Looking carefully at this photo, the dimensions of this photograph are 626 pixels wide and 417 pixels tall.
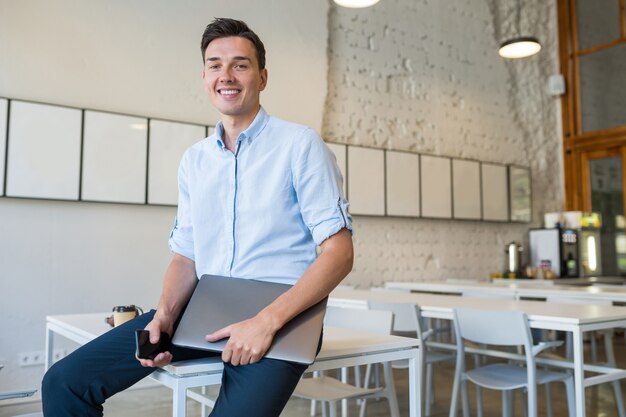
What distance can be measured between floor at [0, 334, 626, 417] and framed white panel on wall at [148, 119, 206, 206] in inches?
55.1

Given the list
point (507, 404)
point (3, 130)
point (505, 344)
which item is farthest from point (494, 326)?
point (3, 130)

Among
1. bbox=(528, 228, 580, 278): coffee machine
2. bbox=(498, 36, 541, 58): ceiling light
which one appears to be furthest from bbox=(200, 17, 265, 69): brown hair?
bbox=(528, 228, 580, 278): coffee machine

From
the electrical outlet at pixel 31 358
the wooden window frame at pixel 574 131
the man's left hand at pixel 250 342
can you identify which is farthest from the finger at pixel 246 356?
the wooden window frame at pixel 574 131

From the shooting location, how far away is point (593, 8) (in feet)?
24.2

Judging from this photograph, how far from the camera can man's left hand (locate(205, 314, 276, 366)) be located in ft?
3.81

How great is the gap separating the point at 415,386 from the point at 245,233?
67 centimetres

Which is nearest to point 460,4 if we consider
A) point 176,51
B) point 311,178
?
point 176,51

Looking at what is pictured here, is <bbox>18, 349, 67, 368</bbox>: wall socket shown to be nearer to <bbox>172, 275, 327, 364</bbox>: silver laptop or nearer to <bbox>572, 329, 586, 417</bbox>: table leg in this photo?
<bbox>172, 275, 327, 364</bbox>: silver laptop

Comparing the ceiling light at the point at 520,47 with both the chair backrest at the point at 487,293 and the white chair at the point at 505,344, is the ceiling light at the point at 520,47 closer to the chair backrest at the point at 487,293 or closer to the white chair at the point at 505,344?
the chair backrest at the point at 487,293

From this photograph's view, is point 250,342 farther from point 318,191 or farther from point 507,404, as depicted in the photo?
point 507,404

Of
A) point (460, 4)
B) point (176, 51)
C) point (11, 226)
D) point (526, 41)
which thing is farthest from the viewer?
point (460, 4)

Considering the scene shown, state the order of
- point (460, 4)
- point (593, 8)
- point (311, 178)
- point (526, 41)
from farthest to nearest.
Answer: point (593, 8)
point (460, 4)
point (526, 41)
point (311, 178)

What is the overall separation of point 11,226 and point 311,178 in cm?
321

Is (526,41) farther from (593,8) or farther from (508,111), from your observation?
(593,8)
